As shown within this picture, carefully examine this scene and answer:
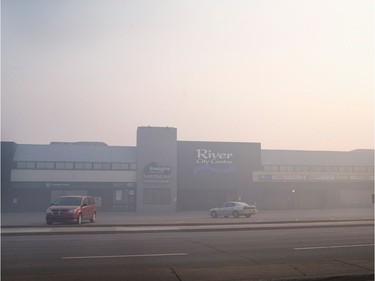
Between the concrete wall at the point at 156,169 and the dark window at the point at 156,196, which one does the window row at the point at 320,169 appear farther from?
the dark window at the point at 156,196

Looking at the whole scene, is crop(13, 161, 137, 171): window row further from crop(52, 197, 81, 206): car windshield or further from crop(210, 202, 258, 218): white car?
A: crop(52, 197, 81, 206): car windshield

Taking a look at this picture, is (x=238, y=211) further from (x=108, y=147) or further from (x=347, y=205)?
(x=347, y=205)

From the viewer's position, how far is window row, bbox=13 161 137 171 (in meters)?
57.9

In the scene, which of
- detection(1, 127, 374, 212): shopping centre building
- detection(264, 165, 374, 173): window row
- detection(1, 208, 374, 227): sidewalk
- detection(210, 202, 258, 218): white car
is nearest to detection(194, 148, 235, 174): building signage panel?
detection(1, 127, 374, 212): shopping centre building

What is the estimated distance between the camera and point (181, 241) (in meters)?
18.3

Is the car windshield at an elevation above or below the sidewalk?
above

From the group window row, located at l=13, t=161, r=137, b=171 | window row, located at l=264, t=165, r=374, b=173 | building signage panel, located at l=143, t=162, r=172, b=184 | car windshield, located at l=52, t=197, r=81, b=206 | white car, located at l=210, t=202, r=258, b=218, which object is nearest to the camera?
car windshield, located at l=52, t=197, r=81, b=206

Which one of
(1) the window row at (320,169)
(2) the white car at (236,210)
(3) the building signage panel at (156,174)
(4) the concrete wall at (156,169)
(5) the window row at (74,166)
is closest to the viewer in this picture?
(2) the white car at (236,210)

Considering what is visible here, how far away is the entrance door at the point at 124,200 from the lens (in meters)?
58.9

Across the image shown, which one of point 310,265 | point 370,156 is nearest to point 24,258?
point 310,265

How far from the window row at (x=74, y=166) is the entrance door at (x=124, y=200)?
278 cm

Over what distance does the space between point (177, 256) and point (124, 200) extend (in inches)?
1808

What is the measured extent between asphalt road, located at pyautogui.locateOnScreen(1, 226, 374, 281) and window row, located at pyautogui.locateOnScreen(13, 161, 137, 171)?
3938 centimetres

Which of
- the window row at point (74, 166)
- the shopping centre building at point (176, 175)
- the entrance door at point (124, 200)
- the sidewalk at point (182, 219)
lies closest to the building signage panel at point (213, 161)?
the shopping centre building at point (176, 175)
